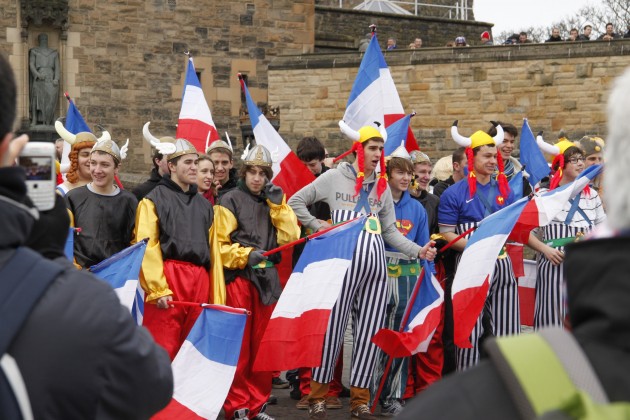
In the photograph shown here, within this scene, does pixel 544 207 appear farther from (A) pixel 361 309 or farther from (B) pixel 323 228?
(B) pixel 323 228

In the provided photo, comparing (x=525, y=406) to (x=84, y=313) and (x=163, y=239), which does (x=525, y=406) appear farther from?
(x=163, y=239)

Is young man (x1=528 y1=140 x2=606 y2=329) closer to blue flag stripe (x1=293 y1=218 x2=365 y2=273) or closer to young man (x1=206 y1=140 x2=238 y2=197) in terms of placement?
blue flag stripe (x1=293 y1=218 x2=365 y2=273)

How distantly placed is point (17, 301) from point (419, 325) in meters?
6.87

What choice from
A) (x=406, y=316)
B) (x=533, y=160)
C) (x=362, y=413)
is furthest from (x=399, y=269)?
(x=533, y=160)

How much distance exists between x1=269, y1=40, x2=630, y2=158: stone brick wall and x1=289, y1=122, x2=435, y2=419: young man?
15222mm

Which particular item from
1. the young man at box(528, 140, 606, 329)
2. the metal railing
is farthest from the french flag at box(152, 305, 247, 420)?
the metal railing

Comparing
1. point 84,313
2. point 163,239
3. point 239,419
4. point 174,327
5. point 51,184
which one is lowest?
point 239,419

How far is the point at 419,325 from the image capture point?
362 inches

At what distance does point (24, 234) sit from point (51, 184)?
49cm

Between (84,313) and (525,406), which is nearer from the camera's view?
(525,406)

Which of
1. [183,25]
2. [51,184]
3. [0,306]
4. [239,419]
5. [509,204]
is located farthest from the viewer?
[183,25]

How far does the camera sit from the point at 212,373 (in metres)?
7.80

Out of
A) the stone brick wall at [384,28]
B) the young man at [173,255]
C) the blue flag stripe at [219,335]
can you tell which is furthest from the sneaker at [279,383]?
the stone brick wall at [384,28]

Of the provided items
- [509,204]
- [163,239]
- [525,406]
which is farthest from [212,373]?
[525,406]
